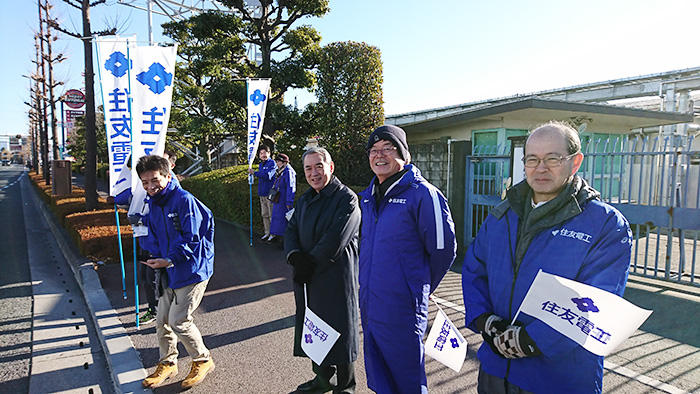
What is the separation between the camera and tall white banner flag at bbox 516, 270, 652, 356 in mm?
1591

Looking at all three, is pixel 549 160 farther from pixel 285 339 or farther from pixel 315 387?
pixel 285 339

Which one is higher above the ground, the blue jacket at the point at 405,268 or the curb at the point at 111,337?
the blue jacket at the point at 405,268

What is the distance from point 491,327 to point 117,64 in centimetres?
556

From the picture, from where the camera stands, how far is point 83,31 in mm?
10742

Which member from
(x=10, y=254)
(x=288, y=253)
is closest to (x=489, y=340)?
(x=288, y=253)

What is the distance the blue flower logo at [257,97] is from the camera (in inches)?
375

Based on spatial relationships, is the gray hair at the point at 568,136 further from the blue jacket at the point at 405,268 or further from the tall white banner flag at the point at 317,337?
the tall white banner flag at the point at 317,337

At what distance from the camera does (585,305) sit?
1641 mm

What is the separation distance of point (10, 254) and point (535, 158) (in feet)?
35.9

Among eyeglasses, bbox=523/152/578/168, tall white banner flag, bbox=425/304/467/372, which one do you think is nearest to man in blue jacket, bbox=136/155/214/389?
tall white banner flag, bbox=425/304/467/372

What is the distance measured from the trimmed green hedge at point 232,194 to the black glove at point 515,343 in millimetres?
7558

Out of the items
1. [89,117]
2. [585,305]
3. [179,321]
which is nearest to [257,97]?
[89,117]

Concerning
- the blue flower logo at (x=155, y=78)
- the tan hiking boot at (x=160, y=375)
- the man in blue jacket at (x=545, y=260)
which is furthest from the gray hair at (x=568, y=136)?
the blue flower logo at (x=155, y=78)

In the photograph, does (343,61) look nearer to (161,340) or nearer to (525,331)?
(161,340)
